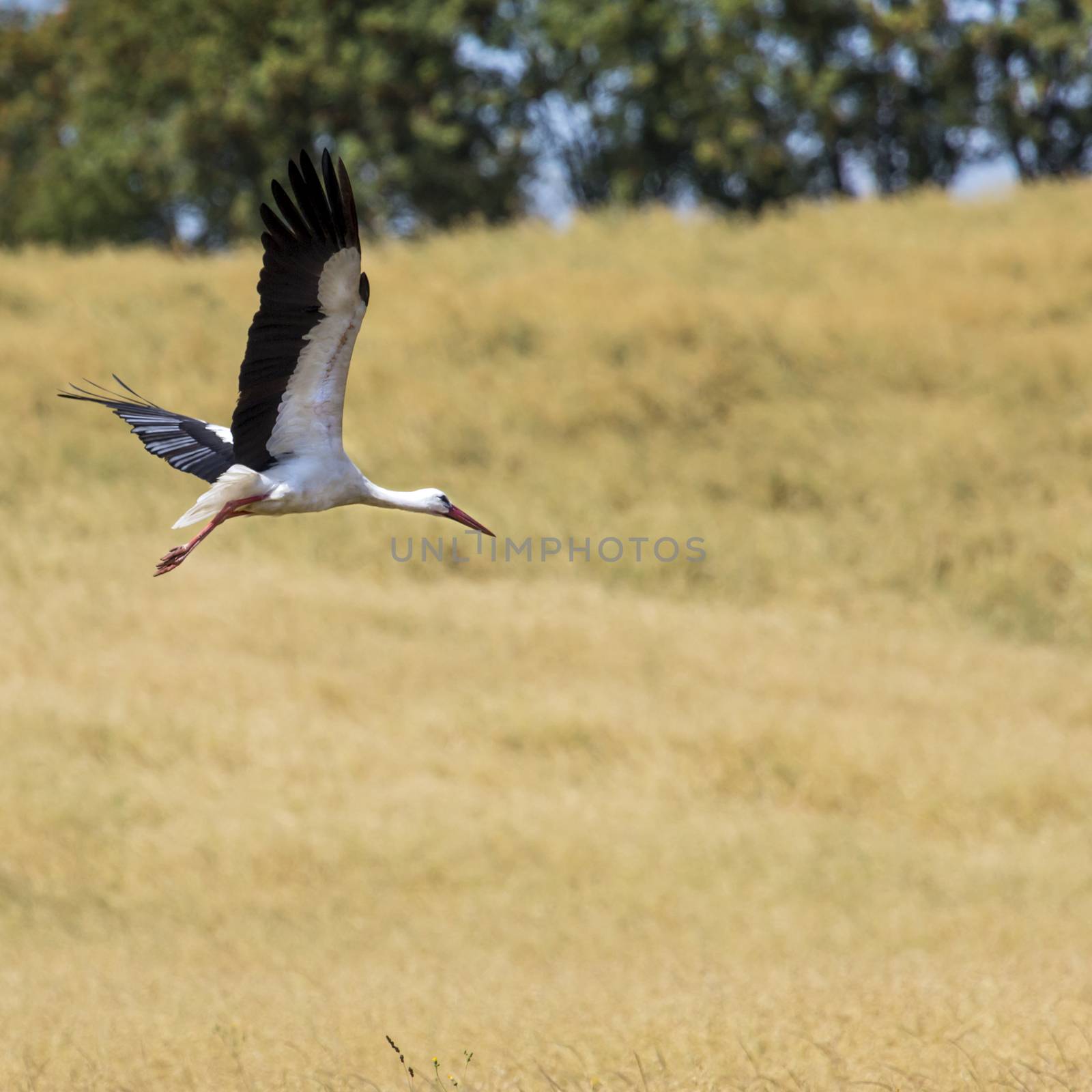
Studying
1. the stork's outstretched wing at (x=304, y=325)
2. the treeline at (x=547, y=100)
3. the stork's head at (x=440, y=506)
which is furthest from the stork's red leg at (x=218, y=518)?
the treeline at (x=547, y=100)

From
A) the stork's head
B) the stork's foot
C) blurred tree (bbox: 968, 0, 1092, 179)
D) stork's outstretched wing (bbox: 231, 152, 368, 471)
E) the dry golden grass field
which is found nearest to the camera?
the stork's foot

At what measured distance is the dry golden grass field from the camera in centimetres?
708

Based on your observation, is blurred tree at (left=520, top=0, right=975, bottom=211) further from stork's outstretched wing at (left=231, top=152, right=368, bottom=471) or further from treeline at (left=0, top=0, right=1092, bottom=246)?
stork's outstretched wing at (left=231, top=152, right=368, bottom=471)

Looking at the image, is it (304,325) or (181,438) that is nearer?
(304,325)

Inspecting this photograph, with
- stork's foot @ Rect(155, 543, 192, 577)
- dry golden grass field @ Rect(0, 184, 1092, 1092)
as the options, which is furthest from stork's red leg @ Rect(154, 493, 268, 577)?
dry golden grass field @ Rect(0, 184, 1092, 1092)

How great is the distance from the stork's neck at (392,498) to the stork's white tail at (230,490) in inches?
12.3

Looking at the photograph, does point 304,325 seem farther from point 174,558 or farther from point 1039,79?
point 1039,79

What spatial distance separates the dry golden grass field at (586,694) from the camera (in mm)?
7082

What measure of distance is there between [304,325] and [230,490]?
0.62 m

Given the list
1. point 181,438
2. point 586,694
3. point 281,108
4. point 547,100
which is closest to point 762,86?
point 547,100

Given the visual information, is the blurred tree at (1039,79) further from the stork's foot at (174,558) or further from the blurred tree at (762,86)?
the stork's foot at (174,558)

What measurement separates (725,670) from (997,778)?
305cm

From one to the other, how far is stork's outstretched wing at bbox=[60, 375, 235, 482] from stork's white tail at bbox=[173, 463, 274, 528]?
490mm

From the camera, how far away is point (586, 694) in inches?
504
